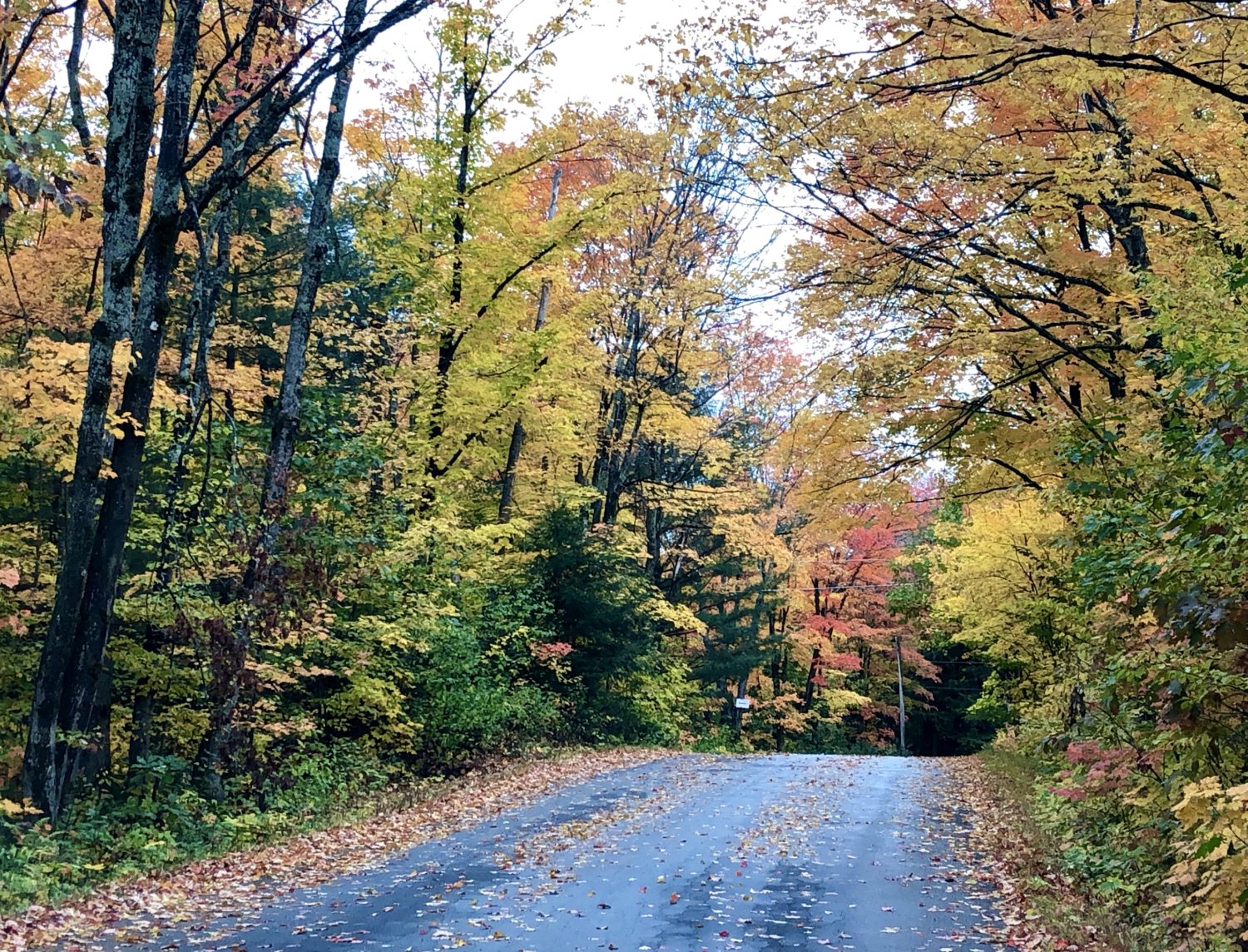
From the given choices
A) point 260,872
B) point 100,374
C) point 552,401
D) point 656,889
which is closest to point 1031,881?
point 656,889

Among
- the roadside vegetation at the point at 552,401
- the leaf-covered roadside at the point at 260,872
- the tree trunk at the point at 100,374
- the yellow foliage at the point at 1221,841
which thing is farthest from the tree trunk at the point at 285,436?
the yellow foliage at the point at 1221,841

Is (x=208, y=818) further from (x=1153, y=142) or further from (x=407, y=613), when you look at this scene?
(x=1153, y=142)

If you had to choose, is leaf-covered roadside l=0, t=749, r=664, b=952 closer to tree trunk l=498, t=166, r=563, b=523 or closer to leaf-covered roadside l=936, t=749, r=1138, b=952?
leaf-covered roadside l=936, t=749, r=1138, b=952

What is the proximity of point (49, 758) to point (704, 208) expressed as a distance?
58.2 feet

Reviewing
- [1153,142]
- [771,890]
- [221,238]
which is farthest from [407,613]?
[1153,142]

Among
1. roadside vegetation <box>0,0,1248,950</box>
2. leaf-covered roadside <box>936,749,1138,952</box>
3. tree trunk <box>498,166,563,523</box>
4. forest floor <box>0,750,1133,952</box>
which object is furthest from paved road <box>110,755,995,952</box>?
tree trunk <box>498,166,563,523</box>

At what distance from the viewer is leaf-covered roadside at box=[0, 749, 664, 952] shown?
5.95 meters

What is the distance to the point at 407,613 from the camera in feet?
42.4

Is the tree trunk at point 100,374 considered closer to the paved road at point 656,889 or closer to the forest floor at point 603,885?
the forest floor at point 603,885

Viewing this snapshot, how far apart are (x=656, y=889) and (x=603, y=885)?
428 millimetres

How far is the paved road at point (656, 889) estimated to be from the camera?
592 centimetres

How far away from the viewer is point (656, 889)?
7266 millimetres

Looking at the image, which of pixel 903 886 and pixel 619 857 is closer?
pixel 903 886

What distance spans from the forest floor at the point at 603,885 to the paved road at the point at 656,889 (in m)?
0.02
